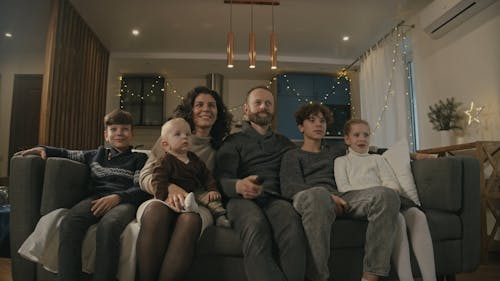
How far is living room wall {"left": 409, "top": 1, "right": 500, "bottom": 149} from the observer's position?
296 centimetres

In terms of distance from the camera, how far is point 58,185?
1.40m

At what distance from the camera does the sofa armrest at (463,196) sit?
4.91ft

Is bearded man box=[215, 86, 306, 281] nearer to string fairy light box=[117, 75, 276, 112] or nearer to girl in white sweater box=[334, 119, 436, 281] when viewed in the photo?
girl in white sweater box=[334, 119, 436, 281]

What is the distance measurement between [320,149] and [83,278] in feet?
4.04

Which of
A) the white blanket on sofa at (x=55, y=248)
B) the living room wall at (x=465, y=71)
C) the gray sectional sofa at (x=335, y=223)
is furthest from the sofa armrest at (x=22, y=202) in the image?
the living room wall at (x=465, y=71)

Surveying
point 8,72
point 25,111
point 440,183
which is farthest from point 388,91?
point 8,72

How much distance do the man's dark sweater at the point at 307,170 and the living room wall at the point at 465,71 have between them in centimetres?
210

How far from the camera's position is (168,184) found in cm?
137

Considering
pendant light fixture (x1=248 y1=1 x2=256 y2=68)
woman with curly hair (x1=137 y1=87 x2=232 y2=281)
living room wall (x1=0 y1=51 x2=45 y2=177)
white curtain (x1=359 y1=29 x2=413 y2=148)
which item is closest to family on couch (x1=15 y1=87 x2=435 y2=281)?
A: woman with curly hair (x1=137 y1=87 x2=232 y2=281)

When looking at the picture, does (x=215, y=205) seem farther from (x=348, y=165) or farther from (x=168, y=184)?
(x=348, y=165)

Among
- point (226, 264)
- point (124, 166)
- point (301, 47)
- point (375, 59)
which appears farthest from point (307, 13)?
point (226, 264)

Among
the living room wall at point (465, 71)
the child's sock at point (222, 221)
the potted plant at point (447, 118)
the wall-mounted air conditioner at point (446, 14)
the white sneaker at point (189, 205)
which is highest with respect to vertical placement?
the wall-mounted air conditioner at point (446, 14)

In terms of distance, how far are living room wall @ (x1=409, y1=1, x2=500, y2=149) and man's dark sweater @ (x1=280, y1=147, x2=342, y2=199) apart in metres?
2.10

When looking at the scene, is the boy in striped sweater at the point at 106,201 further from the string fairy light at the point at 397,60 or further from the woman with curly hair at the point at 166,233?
the string fairy light at the point at 397,60
